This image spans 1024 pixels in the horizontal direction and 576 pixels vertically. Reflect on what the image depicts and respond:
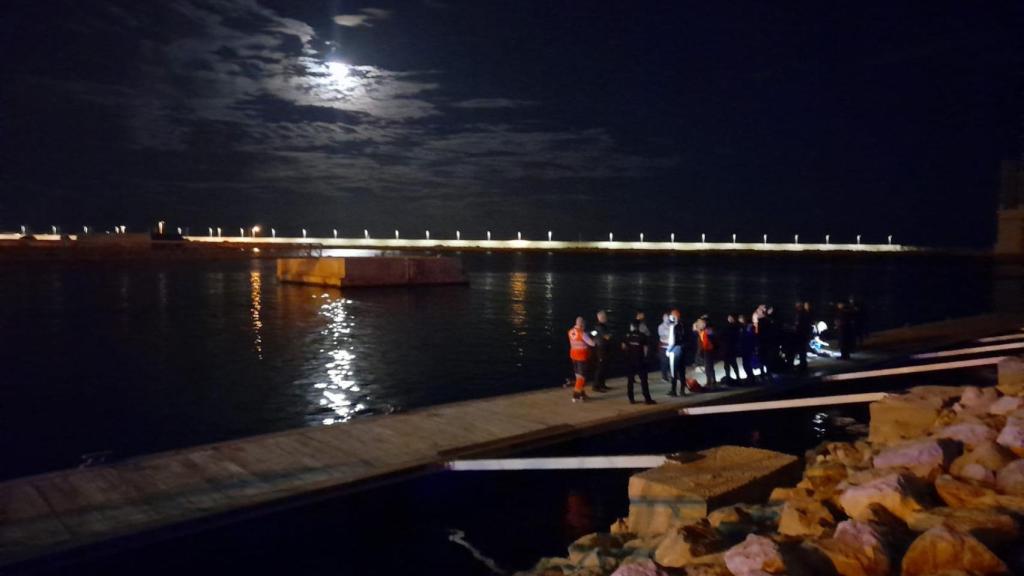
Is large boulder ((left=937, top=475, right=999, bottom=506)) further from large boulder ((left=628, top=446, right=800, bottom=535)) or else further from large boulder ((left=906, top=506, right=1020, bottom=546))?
large boulder ((left=628, top=446, right=800, bottom=535))

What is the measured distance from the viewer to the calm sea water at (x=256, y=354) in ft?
52.2

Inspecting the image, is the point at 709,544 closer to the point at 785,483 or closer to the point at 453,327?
the point at 785,483

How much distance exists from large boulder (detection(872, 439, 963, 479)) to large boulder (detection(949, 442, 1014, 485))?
131 millimetres

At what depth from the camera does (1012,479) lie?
22.6 ft

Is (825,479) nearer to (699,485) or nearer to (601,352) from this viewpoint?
(699,485)

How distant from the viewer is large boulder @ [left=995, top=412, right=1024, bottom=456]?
7746 mm

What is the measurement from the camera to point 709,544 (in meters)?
6.78

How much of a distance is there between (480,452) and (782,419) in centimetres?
622

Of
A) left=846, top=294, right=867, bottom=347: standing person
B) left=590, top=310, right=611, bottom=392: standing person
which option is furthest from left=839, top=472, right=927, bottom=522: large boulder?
left=846, top=294, right=867, bottom=347: standing person

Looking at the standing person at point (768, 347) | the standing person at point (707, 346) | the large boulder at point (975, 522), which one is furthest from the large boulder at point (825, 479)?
the standing person at point (768, 347)

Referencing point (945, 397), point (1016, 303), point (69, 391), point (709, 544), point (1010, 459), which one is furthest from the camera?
point (1016, 303)

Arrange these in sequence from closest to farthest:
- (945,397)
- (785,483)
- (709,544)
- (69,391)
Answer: (709,544)
(785,483)
(945,397)
(69,391)

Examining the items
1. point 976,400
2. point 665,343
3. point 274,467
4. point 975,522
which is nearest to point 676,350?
point 665,343

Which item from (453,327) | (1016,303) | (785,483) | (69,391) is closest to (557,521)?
(785,483)
